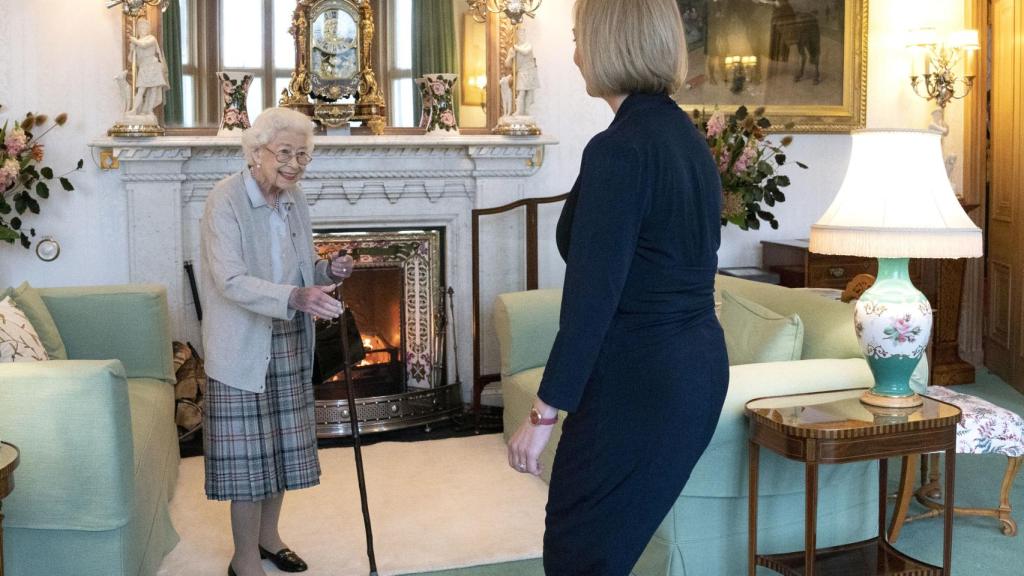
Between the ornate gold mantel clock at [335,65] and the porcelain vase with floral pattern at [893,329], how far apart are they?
9.54ft

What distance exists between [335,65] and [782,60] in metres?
2.48

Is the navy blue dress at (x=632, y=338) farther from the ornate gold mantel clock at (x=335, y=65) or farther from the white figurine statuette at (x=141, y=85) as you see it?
the ornate gold mantel clock at (x=335, y=65)

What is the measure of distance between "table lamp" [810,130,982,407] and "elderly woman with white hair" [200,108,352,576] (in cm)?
143

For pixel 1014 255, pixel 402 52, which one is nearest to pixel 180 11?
pixel 402 52

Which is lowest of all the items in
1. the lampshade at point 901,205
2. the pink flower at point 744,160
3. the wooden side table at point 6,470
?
the wooden side table at point 6,470

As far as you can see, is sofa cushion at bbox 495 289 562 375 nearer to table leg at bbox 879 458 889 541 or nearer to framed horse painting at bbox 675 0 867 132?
table leg at bbox 879 458 889 541

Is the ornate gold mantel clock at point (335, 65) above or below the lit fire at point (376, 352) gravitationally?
above

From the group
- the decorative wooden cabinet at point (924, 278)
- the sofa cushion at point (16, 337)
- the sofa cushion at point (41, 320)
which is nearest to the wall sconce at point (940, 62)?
the decorative wooden cabinet at point (924, 278)

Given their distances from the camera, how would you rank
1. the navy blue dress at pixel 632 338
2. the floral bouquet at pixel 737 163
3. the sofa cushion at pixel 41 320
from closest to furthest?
1. the navy blue dress at pixel 632 338
2. the sofa cushion at pixel 41 320
3. the floral bouquet at pixel 737 163

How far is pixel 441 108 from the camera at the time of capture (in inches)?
208

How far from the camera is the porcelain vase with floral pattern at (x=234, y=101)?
4.95 m

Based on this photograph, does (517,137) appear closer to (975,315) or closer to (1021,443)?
(1021,443)

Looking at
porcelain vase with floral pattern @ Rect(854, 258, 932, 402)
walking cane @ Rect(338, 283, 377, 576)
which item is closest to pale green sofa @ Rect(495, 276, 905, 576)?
porcelain vase with floral pattern @ Rect(854, 258, 932, 402)

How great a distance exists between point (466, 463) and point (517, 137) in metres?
1.65
